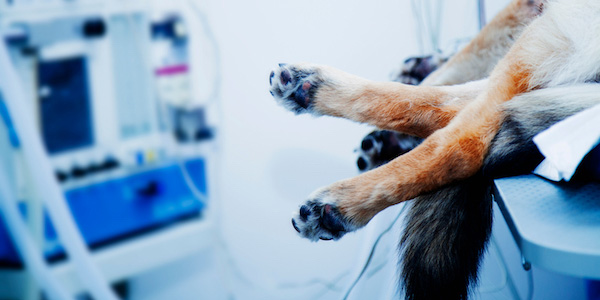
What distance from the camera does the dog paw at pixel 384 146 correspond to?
0.82 metres

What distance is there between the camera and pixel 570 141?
0.50m

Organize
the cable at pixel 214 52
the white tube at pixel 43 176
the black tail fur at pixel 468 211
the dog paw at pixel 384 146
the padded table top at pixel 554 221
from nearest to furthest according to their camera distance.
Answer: the padded table top at pixel 554 221 < the white tube at pixel 43 176 < the black tail fur at pixel 468 211 < the dog paw at pixel 384 146 < the cable at pixel 214 52

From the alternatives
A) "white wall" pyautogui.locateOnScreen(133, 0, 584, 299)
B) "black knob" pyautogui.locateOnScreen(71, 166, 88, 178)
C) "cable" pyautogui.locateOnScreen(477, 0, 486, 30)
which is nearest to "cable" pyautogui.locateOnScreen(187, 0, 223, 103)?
"white wall" pyautogui.locateOnScreen(133, 0, 584, 299)

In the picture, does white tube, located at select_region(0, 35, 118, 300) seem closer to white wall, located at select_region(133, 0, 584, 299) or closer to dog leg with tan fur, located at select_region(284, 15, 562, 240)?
dog leg with tan fur, located at select_region(284, 15, 562, 240)

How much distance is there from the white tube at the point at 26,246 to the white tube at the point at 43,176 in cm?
3

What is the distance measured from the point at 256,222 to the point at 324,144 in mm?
411

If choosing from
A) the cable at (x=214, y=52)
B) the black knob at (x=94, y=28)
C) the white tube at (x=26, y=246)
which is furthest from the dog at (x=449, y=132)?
the cable at (x=214, y=52)

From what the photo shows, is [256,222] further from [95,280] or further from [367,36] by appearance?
[95,280]

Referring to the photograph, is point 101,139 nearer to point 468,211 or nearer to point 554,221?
point 468,211

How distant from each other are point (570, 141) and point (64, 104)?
79 centimetres

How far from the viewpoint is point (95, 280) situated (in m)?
0.58

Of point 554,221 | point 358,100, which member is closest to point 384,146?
point 358,100

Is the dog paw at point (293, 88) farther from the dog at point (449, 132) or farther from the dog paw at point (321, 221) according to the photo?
the dog paw at point (321, 221)

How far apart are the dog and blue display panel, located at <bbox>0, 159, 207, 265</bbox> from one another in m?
0.39
